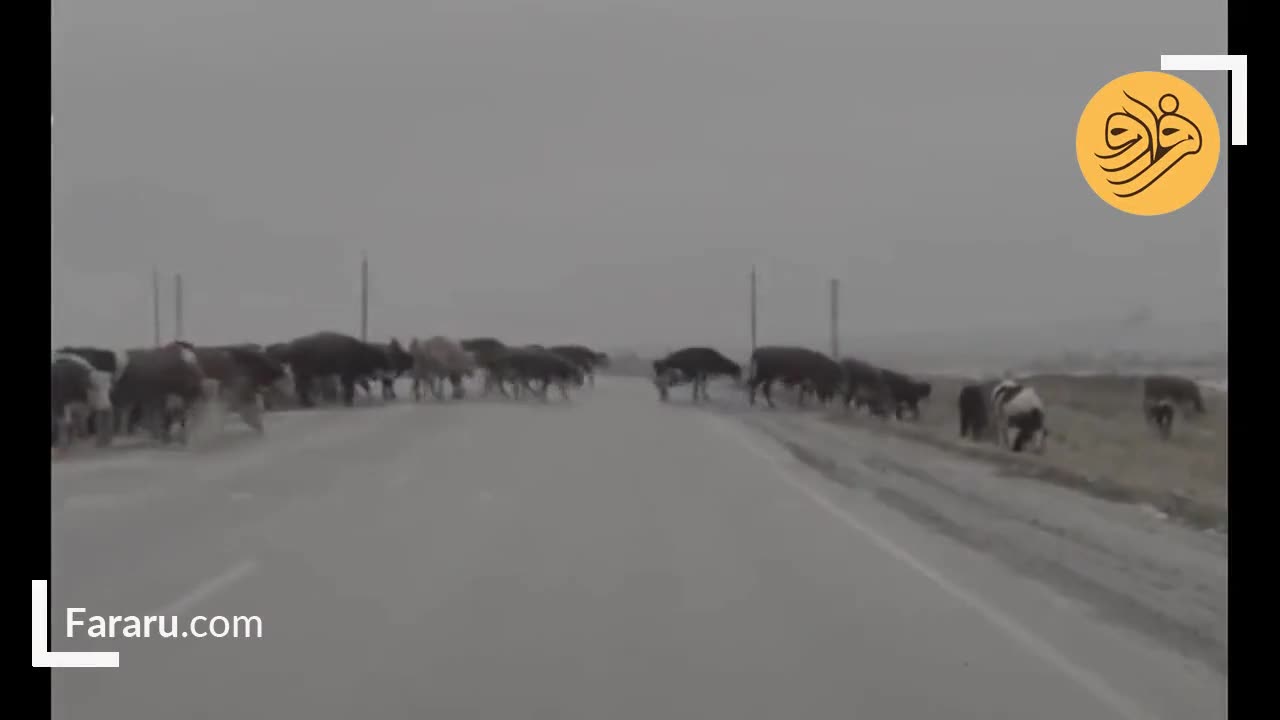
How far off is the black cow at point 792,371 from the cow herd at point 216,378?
8.70 metres

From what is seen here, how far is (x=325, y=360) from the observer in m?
49.8

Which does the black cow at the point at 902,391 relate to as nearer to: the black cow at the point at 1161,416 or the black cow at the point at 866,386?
the black cow at the point at 866,386

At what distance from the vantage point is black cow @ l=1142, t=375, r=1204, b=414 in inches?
1638

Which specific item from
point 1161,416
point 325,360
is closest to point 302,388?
point 325,360

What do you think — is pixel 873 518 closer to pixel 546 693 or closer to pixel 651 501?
pixel 651 501

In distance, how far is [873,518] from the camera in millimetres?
13773

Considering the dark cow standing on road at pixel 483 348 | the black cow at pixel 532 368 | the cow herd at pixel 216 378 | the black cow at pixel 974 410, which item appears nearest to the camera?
the cow herd at pixel 216 378

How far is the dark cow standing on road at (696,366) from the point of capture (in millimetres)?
56969

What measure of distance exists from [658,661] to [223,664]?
99.3 inches

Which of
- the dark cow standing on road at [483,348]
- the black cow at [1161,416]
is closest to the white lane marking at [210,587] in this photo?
the black cow at [1161,416]

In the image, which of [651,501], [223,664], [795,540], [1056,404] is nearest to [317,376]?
[1056,404]

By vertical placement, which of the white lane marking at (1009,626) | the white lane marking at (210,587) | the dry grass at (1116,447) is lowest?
the dry grass at (1116,447)

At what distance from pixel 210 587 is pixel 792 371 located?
43660 mm
